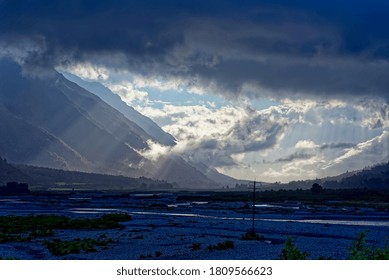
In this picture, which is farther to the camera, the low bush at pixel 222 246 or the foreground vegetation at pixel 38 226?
the foreground vegetation at pixel 38 226

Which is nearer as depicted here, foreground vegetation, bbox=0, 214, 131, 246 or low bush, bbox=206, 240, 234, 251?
low bush, bbox=206, 240, 234, 251

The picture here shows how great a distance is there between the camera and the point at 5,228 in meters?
79.9

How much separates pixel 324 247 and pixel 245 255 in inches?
505

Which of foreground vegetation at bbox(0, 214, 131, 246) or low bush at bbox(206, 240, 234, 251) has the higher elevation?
low bush at bbox(206, 240, 234, 251)

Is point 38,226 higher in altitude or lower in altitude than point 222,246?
lower

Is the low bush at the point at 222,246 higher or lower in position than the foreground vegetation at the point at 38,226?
higher

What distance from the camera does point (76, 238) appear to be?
2633 inches

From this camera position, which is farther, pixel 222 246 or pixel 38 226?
pixel 38 226
